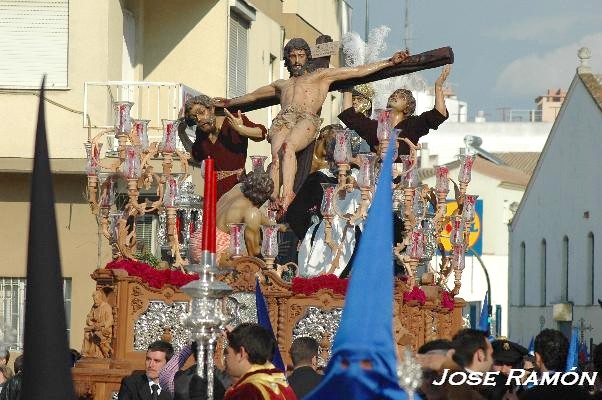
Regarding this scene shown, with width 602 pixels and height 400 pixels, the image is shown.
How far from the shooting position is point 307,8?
107 ft

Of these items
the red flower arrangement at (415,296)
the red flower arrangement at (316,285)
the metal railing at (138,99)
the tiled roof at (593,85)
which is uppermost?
the tiled roof at (593,85)

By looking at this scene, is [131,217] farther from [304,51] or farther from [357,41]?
[357,41]

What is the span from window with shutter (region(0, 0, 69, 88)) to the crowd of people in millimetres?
12743

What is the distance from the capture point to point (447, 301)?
14.1 m

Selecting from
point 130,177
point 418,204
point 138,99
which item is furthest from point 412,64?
Result: point 138,99

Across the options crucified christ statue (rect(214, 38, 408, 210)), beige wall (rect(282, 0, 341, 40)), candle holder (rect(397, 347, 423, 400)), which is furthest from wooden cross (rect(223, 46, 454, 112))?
beige wall (rect(282, 0, 341, 40))

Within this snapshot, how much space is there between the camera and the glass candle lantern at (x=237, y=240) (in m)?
12.7

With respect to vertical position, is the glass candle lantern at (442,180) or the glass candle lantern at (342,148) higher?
the glass candle lantern at (342,148)

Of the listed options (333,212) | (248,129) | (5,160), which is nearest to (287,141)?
(248,129)

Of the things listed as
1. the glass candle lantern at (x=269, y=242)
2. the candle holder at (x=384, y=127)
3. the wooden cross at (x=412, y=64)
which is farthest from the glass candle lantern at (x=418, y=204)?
the glass candle lantern at (x=269, y=242)

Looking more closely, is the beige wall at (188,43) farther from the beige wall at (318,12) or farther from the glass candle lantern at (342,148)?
the glass candle lantern at (342,148)

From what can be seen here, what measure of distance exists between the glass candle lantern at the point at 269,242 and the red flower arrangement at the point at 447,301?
1.86m

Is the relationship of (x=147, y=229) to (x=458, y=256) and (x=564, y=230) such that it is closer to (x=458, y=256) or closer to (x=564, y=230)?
(x=458, y=256)

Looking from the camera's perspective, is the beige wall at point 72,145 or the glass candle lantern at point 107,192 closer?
the glass candle lantern at point 107,192
